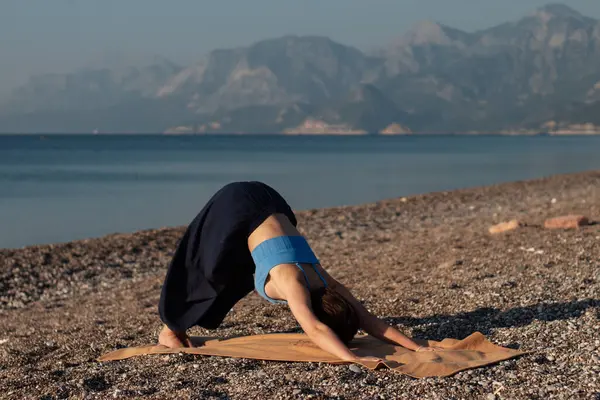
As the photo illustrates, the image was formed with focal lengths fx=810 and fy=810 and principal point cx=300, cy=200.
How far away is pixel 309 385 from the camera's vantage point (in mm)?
6180

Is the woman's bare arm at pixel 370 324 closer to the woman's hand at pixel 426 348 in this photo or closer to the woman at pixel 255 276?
the woman at pixel 255 276

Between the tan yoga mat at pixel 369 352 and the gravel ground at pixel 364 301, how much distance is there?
4.3 inches

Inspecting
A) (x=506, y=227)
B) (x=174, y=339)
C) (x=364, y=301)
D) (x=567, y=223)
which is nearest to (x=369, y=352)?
(x=174, y=339)

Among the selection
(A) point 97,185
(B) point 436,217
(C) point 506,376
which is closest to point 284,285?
(C) point 506,376

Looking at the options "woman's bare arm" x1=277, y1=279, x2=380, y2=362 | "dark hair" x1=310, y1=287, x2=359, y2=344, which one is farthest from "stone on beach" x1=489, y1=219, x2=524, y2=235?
"woman's bare arm" x1=277, y1=279, x2=380, y2=362

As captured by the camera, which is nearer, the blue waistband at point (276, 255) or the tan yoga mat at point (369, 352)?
the tan yoga mat at point (369, 352)

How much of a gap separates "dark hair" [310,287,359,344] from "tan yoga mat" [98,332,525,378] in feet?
0.74

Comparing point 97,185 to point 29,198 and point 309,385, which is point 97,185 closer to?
point 29,198

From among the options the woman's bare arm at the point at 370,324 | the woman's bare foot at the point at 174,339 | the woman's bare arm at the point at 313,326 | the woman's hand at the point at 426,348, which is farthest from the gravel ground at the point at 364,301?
the woman's bare arm at the point at 370,324

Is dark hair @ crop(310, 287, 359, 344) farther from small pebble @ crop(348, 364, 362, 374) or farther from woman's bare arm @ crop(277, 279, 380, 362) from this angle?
small pebble @ crop(348, 364, 362, 374)

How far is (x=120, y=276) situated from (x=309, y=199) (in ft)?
75.2

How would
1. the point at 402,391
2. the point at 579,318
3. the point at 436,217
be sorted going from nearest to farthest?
the point at 402,391
the point at 579,318
the point at 436,217

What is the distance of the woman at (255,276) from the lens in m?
6.74

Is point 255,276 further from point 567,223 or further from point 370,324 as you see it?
point 567,223
